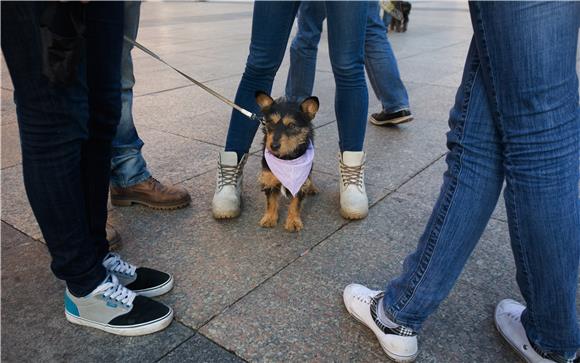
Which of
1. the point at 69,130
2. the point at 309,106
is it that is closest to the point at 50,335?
the point at 69,130

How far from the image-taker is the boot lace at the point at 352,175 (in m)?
3.27

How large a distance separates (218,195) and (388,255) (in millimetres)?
1127

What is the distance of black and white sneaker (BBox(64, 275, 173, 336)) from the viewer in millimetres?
2139

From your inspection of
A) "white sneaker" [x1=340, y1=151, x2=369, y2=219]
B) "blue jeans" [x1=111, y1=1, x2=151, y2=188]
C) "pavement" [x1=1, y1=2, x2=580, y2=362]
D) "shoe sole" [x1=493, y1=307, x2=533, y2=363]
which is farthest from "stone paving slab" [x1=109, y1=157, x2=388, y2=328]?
"shoe sole" [x1=493, y1=307, x2=533, y2=363]

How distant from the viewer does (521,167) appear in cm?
162

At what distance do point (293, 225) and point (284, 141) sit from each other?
20.5 inches

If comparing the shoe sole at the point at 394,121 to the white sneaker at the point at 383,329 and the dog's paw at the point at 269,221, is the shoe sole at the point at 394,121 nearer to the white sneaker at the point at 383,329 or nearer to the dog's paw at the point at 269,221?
the dog's paw at the point at 269,221

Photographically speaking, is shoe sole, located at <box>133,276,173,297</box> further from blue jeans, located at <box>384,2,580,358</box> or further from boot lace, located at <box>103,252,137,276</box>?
blue jeans, located at <box>384,2,580,358</box>

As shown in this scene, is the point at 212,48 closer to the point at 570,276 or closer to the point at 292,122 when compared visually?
the point at 292,122

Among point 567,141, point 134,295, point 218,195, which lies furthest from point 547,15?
point 218,195

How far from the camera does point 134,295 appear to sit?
224 cm

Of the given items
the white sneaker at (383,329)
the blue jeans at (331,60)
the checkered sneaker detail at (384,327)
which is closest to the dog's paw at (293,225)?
→ the blue jeans at (331,60)

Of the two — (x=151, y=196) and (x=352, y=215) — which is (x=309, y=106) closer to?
(x=352, y=215)

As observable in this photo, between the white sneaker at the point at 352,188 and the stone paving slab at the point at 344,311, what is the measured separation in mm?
182
